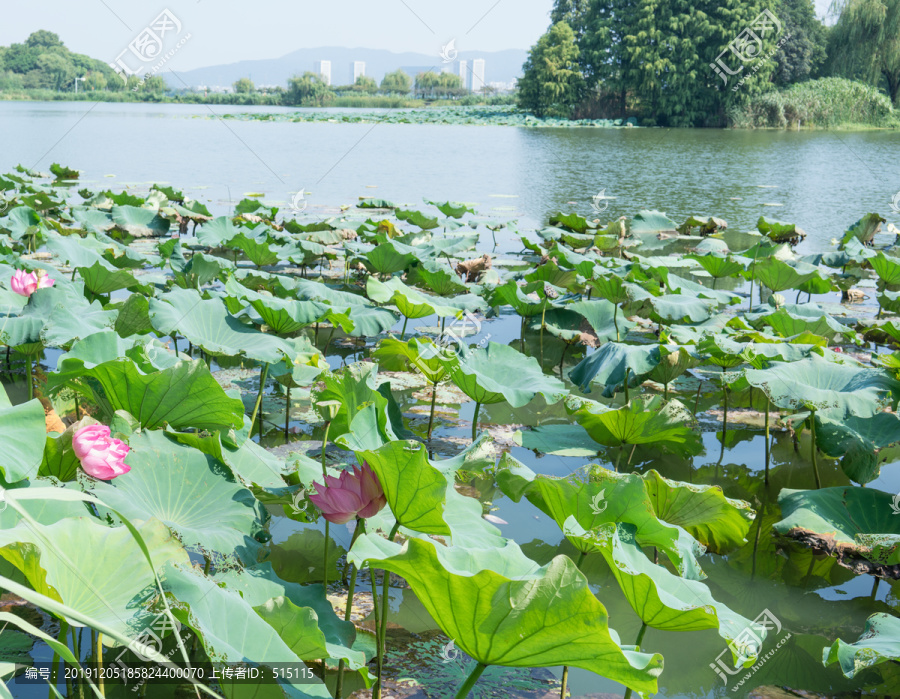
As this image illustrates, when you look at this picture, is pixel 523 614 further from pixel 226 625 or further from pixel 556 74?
pixel 556 74

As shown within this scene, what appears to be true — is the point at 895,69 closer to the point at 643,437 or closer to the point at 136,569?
the point at 643,437

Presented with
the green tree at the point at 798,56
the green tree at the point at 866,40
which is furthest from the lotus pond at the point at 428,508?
the green tree at the point at 798,56

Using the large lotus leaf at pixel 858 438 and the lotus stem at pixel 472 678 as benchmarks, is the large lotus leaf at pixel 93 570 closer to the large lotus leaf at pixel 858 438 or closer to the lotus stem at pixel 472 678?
the lotus stem at pixel 472 678

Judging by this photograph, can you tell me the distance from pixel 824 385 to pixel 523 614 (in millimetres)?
1682

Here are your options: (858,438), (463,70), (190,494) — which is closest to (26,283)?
(190,494)

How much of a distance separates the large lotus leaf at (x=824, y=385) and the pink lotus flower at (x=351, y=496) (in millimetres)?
1250

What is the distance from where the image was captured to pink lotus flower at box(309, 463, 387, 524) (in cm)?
121

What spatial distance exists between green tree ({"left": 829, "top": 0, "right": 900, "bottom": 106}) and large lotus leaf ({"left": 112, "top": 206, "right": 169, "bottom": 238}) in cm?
1971

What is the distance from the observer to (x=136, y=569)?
1.00 m

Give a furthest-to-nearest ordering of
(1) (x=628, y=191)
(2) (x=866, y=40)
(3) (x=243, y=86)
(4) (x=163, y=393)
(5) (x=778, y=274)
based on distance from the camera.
Result: (3) (x=243, y=86), (2) (x=866, y=40), (1) (x=628, y=191), (5) (x=778, y=274), (4) (x=163, y=393)

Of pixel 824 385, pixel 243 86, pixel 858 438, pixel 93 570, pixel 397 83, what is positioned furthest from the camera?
pixel 243 86

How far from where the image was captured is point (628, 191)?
8.91 m

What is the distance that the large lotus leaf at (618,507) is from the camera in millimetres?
1322

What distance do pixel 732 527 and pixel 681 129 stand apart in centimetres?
2306
